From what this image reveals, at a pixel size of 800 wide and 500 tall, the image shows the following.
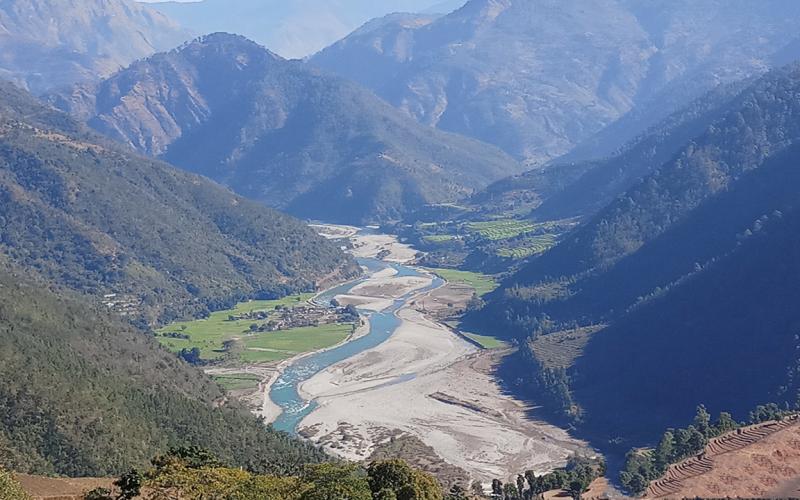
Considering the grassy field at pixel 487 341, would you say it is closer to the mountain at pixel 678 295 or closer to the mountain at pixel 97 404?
the mountain at pixel 678 295

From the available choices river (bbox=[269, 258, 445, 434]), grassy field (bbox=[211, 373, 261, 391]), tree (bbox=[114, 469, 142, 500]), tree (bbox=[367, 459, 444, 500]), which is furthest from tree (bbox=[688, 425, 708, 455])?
grassy field (bbox=[211, 373, 261, 391])

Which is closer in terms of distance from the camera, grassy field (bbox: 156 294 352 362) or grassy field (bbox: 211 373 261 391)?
grassy field (bbox: 211 373 261 391)

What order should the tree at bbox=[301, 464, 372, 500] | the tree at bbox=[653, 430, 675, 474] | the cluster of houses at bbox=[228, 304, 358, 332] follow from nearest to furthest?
1. the tree at bbox=[301, 464, 372, 500]
2. the tree at bbox=[653, 430, 675, 474]
3. the cluster of houses at bbox=[228, 304, 358, 332]

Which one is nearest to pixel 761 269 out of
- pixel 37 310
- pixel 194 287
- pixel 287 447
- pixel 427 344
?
pixel 427 344

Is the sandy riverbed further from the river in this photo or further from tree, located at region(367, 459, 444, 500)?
tree, located at region(367, 459, 444, 500)

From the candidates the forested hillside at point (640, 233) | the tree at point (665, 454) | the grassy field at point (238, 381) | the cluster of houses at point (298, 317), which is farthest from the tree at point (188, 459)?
the cluster of houses at point (298, 317)

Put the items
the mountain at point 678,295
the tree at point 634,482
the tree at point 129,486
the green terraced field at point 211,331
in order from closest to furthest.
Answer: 1. the tree at point 129,486
2. the tree at point 634,482
3. the mountain at point 678,295
4. the green terraced field at point 211,331
